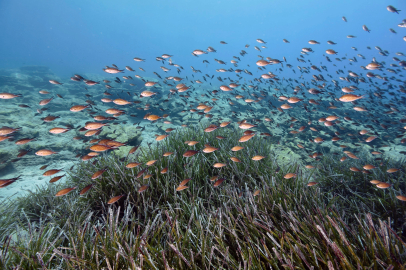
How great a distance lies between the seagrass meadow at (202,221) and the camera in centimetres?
160

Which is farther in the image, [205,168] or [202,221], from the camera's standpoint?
[205,168]

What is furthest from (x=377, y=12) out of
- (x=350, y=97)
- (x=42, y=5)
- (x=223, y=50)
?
(x=42, y=5)

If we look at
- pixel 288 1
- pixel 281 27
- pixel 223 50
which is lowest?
pixel 223 50

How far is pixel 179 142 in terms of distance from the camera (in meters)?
5.11

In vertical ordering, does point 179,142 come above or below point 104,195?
below

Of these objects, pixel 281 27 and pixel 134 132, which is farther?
pixel 281 27

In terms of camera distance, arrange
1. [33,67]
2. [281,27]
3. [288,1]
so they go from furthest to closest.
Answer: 1. [281,27]
2. [288,1]
3. [33,67]

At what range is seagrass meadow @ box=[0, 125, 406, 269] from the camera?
1598mm

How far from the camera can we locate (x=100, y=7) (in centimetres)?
15362

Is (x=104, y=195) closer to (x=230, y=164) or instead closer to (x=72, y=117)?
(x=230, y=164)

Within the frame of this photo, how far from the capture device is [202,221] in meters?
2.31

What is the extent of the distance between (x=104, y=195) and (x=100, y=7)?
216526 millimetres

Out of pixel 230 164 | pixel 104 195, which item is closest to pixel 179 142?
pixel 230 164

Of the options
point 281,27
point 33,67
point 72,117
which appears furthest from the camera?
point 281,27
